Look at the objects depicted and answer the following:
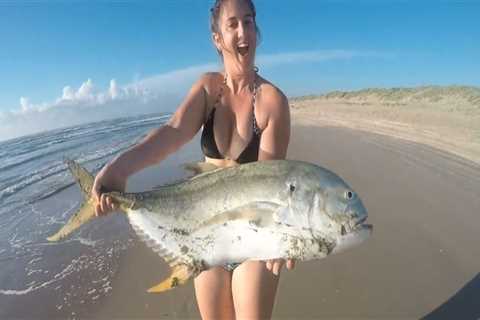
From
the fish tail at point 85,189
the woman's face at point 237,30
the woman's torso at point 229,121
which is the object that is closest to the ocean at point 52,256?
the fish tail at point 85,189

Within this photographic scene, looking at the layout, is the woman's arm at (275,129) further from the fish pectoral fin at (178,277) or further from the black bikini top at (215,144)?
the fish pectoral fin at (178,277)

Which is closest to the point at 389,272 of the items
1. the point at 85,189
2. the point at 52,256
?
the point at 85,189

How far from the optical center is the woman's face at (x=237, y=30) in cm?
297

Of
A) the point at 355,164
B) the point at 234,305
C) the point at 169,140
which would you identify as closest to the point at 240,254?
the point at 234,305

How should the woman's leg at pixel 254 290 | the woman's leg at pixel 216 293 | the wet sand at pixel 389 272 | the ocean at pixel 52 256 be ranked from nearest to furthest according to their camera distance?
1. the woman's leg at pixel 254 290
2. the woman's leg at pixel 216 293
3. the wet sand at pixel 389 272
4. the ocean at pixel 52 256

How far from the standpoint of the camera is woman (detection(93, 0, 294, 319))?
9.06 ft

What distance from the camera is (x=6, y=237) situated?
263 inches

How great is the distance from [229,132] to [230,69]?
0.47m

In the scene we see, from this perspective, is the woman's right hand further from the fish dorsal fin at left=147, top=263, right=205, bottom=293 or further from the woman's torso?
the woman's torso

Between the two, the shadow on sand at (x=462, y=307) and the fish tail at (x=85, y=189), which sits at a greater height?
the fish tail at (x=85, y=189)

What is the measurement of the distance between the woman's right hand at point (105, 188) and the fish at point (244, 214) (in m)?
0.04

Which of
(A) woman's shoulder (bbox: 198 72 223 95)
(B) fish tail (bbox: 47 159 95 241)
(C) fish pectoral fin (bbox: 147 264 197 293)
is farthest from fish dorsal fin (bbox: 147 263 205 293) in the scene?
(A) woman's shoulder (bbox: 198 72 223 95)

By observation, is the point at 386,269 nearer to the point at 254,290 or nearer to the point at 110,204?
the point at 254,290

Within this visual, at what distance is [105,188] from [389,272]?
299 centimetres
